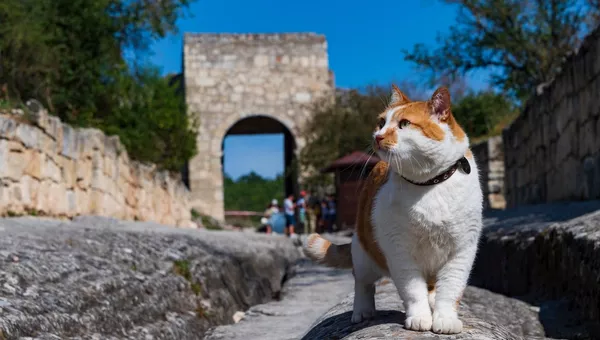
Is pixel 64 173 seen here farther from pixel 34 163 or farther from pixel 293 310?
pixel 293 310

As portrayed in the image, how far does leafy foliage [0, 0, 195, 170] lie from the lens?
10.7 m

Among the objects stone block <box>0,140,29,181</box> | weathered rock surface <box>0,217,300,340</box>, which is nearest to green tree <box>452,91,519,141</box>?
stone block <box>0,140,29,181</box>

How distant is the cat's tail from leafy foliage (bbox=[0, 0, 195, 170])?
727 cm

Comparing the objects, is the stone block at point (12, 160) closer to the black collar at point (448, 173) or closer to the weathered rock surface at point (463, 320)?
the weathered rock surface at point (463, 320)

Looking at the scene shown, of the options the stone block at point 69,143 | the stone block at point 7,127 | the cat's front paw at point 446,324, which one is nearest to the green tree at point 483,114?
the stone block at point 69,143

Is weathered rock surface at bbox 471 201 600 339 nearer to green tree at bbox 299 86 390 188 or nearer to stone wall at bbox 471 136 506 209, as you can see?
stone wall at bbox 471 136 506 209

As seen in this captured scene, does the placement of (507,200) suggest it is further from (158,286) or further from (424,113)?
(424,113)

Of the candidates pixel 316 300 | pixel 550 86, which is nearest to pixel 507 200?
pixel 550 86

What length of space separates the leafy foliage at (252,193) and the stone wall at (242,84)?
9.65 m

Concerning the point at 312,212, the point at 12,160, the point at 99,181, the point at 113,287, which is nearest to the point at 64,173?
the point at 99,181

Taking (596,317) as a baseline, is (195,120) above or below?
above

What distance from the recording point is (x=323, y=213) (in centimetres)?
2272

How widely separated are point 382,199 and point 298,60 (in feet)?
74.5

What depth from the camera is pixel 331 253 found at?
10.0 ft
